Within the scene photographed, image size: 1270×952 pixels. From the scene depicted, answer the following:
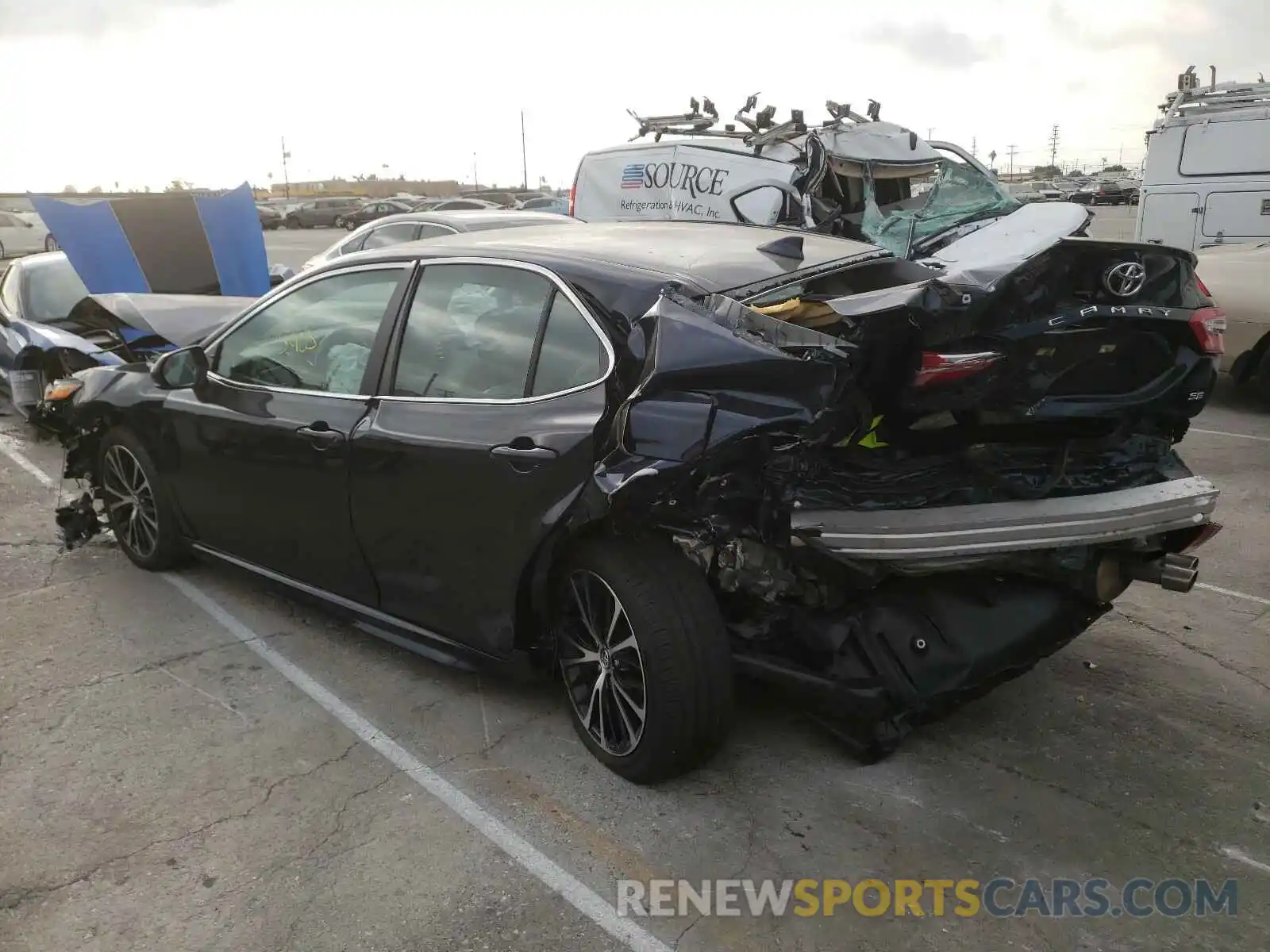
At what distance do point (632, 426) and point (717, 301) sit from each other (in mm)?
504

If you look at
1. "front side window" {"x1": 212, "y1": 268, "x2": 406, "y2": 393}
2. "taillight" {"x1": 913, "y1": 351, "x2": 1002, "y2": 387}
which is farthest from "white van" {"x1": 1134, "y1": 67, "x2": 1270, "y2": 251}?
"front side window" {"x1": 212, "y1": 268, "x2": 406, "y2": 393}

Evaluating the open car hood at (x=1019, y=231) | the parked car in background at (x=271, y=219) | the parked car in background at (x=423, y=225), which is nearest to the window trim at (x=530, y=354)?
the open car hood at (x=1019, y=231)

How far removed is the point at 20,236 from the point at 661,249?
32.9 meters

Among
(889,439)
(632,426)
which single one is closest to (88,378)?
(632,426)

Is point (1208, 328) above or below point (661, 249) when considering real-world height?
below

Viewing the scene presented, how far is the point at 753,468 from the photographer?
9.61 feet

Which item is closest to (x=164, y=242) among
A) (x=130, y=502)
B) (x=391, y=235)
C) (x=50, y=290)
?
(x=50, y=290)

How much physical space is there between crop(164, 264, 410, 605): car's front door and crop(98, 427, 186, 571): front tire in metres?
0.27

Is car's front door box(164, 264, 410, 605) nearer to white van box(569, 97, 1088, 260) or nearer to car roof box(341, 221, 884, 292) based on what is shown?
car roof box(341, 221, 884, 292)

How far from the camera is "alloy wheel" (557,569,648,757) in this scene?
317 cm

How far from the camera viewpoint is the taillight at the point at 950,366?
2965 mm

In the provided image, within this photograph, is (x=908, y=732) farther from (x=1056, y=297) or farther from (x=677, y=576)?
(x=1056, y=297)

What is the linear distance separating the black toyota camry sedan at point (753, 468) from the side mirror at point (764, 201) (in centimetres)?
599

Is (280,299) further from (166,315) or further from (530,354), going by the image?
(166,315)
